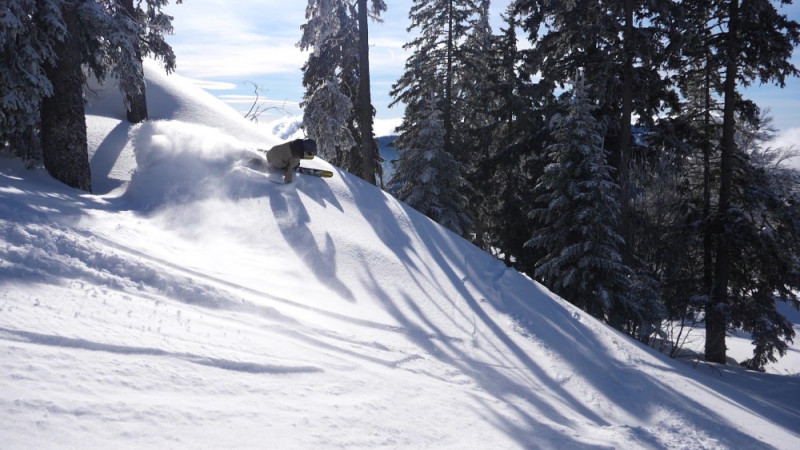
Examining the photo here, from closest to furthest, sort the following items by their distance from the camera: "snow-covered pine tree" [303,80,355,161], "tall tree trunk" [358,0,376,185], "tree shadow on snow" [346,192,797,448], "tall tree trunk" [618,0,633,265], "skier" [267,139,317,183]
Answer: "tree shadow on snow" [346,192,797,448]
"skier" [267,139,317,183]
"tall tree trunk" [618,0,633,265]
"tall tree trunk" [358,0,376,185]
"snow-covered pine tree" [303,80,355,161]

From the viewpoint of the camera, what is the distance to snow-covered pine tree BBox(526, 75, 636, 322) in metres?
13.7

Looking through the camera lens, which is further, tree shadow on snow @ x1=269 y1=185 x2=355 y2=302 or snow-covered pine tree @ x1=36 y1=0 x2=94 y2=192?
snow-covered pine tree @ x1=36 y1=0 x2=94 y2=192

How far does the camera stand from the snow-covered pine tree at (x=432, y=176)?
19.1 meters

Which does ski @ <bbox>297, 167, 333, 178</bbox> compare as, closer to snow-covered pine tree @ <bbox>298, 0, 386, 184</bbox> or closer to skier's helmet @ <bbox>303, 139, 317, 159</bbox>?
skier's helmet @ <bbox>303, 139, 317, 159</bbox>

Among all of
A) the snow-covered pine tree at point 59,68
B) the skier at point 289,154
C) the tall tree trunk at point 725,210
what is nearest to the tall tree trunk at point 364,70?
the skier at point 289,154

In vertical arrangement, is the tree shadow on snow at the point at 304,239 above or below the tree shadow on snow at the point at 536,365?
above

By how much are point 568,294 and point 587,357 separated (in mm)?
7373

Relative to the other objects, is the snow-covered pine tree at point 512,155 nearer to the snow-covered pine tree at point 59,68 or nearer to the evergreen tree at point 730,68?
the evergreen tree at point 730,68

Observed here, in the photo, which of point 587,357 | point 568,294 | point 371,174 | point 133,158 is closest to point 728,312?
point 568,294

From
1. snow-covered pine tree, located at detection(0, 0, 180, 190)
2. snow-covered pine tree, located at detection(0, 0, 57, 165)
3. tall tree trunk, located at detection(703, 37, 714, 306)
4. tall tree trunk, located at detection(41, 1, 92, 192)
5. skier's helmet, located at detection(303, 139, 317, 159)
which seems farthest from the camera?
tall tree trunk, located at detection(703, 37, 714, 306)

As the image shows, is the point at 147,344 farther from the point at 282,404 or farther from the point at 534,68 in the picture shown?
the point at 534,68

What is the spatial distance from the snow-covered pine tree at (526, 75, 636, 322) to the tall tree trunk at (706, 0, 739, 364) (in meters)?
3.42

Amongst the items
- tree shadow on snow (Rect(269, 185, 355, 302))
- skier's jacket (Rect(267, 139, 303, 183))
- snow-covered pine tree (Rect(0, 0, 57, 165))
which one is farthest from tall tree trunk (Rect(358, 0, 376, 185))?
snow-covered pine tree (Rect(0, 0, 57, 165))

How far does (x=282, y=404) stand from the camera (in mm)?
3576
